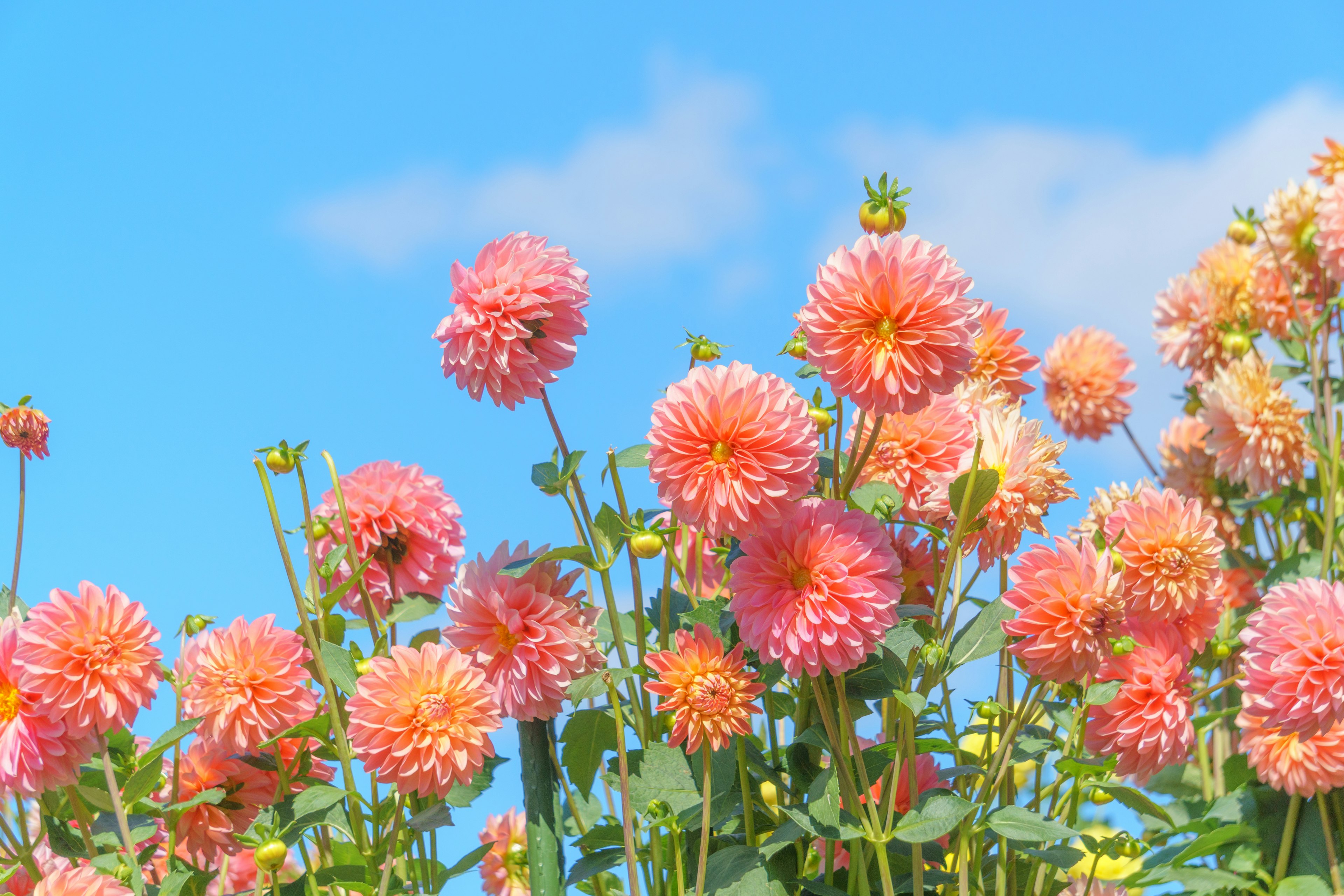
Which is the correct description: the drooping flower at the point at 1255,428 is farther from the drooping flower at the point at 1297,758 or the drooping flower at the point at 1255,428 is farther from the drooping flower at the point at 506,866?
the drooping flower at the point at 506,866

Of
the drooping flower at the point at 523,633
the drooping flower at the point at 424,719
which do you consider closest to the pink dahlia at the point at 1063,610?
the drooping flower at the point at 523,633

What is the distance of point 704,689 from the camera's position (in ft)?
3.46

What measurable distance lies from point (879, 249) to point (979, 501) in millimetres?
269

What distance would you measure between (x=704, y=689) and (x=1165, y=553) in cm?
54

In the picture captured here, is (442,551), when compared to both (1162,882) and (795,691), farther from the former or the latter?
(1162,882)

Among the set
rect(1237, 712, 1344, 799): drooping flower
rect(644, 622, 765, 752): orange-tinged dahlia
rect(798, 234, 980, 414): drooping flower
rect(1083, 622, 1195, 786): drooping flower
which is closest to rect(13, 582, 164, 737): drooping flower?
rect(644, 622, 765, 752): orange-tinged dahlia

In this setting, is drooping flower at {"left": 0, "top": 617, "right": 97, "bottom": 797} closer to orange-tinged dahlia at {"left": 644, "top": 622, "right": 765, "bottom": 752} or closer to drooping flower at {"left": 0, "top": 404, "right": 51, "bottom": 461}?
drooping flower at {"left": 0, "top": 404, "right": 51, "bottom": 461}

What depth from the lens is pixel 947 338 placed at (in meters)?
1.02

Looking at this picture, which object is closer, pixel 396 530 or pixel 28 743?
pixel 28 743

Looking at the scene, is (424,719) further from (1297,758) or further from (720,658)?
(1297,758)

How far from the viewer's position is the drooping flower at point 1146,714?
1.22 metres

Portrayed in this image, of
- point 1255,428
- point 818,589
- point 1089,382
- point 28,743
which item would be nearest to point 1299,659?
point 818,589

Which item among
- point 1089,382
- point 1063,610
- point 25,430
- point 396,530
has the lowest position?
point 1063,610

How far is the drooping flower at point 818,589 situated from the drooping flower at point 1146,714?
1.15ft
